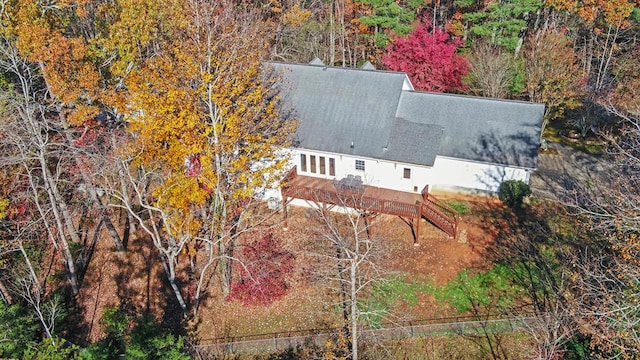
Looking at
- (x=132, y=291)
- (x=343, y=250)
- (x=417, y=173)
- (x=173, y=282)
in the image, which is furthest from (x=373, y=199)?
(x=132, y=291)

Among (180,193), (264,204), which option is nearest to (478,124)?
(264,204)

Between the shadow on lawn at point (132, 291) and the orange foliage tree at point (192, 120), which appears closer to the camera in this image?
the orange foliage tree at point (192, 120)

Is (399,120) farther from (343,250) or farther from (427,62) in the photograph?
(427,62)

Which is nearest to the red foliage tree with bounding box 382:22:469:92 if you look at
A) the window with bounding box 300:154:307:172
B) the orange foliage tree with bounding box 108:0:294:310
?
the window with bounding box 300:154:307:172

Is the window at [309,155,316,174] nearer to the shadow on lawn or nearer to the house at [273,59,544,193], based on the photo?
the house at [273,59,544,193]

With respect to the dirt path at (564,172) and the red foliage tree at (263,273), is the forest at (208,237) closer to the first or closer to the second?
the red foliage tree at (263,273)

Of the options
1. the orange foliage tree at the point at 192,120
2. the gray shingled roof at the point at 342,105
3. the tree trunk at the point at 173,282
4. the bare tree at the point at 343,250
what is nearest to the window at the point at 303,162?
the gray shingled roof at the point at 342,105
